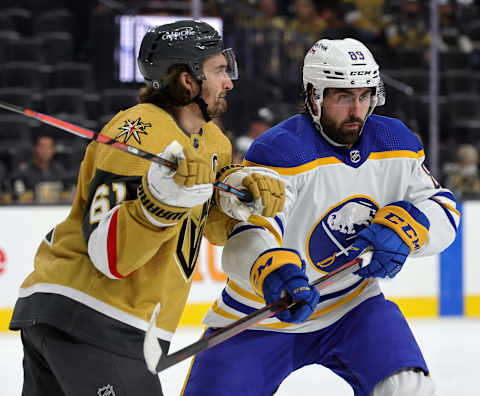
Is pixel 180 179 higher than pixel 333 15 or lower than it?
lower

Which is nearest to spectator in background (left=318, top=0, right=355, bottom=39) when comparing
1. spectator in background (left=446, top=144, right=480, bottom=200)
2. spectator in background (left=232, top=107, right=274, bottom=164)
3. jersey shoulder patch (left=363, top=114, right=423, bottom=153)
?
spectator in background (left=232, top=107, right=274, bottom=164)

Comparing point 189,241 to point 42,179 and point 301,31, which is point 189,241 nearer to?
point 42,179

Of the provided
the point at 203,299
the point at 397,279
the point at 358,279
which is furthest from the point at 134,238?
the point at 397,279

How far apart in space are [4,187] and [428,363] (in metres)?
2.63

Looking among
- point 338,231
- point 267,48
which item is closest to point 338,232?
point 338,231

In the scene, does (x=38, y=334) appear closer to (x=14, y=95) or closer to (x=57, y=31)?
(x=14, y=95)

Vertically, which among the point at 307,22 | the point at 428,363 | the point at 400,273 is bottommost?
the point at 428,363

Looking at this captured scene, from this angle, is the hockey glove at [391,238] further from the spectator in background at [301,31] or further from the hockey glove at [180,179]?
the spectator in background at [301,31]

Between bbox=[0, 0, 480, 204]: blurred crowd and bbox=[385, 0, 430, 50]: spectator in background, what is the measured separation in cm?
1

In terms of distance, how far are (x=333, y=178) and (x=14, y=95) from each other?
4.10m

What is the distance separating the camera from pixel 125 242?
1.40 metres

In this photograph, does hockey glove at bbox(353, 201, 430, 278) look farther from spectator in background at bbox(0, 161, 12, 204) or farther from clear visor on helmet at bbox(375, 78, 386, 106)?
spectator in background at bbox(0, 161, 12, 204)

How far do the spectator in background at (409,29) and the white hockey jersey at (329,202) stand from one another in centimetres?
453

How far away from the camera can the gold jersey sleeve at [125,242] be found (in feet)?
4.65
